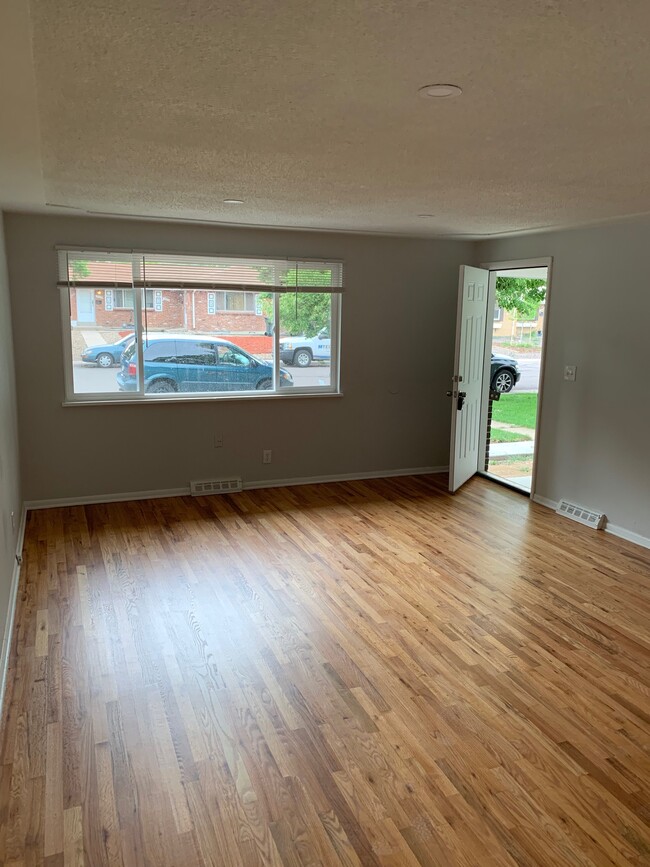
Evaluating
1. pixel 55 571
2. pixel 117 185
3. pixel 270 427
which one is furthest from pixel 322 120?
pixel 270 427

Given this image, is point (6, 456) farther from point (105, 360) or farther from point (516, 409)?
point (516, 409)

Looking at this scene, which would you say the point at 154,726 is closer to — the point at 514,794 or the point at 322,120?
the point at 514,794

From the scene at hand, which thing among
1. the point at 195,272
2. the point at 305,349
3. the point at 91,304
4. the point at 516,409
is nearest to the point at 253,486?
the point at 305,349

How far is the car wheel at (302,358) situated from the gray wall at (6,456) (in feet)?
7.79

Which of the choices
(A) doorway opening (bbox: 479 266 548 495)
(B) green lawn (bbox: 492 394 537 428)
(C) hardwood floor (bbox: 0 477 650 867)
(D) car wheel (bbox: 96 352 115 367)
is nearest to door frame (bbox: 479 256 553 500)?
(C) hardwood floor (bbox: 0 477 650 867)

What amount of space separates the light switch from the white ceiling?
1686mm

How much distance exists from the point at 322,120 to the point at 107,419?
3675 mm

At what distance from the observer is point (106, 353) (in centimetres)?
514

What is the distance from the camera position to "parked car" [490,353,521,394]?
8.54 metres

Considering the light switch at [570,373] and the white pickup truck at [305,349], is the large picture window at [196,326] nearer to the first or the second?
the white pickup truck at [305,349]

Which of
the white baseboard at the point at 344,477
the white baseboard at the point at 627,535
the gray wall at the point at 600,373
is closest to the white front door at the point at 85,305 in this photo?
the white baseboard at the point at 344,477

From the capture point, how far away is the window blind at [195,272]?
4930mm

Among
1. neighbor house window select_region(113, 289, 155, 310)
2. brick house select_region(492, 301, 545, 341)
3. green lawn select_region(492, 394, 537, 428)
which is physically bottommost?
green lawn select_region(492, 394, 537, 428)

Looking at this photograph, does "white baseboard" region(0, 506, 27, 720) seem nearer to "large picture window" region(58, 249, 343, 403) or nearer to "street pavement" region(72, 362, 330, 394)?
"street pavement" region(72, 362, 330, 394)
